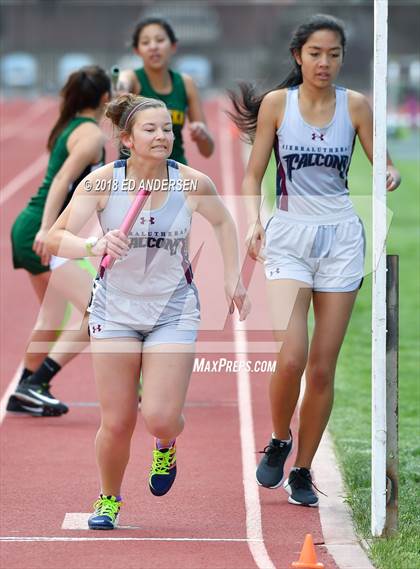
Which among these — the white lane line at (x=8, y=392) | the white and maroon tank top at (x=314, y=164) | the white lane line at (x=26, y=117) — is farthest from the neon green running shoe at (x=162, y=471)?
the white lane line at (x=26, y=117)

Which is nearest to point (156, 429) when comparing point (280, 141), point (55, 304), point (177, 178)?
point (177, 178)

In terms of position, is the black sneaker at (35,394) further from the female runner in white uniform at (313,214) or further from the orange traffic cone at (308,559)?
the orange traffic cone at (308,559)

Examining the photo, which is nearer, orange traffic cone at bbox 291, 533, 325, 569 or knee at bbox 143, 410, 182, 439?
orange traffic cone at bbox 291, 533, 325, 569

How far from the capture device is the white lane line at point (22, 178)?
21.3 m

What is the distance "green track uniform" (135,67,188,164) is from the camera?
8.38 meters

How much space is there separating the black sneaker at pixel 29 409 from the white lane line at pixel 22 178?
11.9 metres

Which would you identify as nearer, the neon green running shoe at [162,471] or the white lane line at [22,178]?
the neon green running shoe at [162,471]

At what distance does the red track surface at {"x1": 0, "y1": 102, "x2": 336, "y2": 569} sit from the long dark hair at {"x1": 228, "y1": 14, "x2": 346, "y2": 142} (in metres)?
1.37

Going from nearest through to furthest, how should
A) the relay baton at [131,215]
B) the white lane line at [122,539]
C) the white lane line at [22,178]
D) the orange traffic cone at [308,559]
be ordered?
the orange traffic cone at [308,559] → the relay baton at [131,215] → the white lane line at [122,539] → the white lane line at [22,178]

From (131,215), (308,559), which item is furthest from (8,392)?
(308,559)

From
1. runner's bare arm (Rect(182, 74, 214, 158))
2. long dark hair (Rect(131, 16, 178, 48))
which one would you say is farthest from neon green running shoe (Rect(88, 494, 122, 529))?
long dark hair (Rect(131, 16, 178, 48))

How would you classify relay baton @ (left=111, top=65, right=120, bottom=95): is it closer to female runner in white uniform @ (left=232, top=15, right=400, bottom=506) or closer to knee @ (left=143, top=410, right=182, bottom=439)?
female runner in white uniform @ (left=232, top=15, right=400, bottom=506)

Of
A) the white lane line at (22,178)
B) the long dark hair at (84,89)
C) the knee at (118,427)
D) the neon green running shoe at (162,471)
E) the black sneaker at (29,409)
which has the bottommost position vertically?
the black sneaker at (29,409)

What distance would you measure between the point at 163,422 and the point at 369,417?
3.22 m
